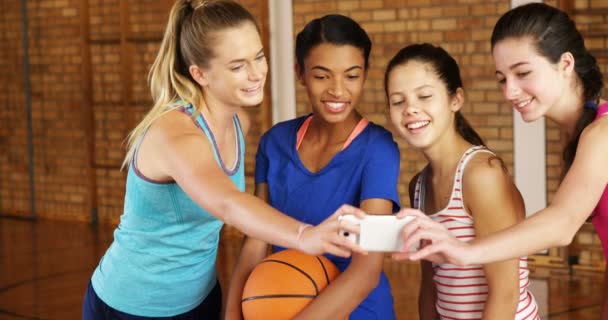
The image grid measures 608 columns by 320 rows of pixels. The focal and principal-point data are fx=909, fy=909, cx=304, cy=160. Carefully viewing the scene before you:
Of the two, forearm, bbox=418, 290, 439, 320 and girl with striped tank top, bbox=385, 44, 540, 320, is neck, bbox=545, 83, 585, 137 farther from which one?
forearm, bbox=418, 290, 439, 320

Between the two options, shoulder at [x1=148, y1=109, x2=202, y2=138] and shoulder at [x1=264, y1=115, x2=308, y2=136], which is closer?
shoulder at [x1=148, y1=109, x2=202, y2=138]

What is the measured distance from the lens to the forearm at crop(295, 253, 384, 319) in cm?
231

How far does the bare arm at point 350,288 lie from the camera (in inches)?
91.1

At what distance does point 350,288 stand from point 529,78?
691 millimetres

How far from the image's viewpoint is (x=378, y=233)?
1.88 m

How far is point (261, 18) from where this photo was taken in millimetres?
6918

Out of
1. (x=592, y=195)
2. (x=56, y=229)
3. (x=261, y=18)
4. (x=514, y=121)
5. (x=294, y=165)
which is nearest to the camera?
(x=592, y=195)

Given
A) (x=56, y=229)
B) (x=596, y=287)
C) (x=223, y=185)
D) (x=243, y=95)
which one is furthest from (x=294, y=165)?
(x=56, y=229)

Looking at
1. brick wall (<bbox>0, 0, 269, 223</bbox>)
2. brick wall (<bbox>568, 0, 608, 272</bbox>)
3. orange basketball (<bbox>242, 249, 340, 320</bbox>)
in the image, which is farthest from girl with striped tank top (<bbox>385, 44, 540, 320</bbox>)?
brick wall (<bbox>0, 0, 269, 223</bbox>)

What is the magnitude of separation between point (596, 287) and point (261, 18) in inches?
124

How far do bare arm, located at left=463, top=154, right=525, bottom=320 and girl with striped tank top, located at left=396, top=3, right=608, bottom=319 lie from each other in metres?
0.16

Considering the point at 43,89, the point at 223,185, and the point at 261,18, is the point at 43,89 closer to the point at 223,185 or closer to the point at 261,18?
the point at 261,18

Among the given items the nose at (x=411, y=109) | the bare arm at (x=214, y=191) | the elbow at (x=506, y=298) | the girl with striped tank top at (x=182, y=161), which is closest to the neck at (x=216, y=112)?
the girl with striped tank top at (x=182, y=161)

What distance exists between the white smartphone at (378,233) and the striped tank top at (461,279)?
1.56ft
